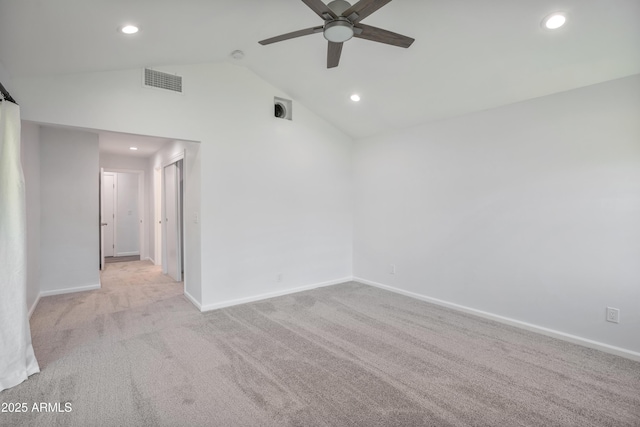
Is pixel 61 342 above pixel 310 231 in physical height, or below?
below

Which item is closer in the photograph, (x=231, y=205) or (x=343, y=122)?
(x=231, y=205)

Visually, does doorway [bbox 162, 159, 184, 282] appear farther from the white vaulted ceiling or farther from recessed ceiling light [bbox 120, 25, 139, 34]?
recessed ceiling light [bbox 120, 25, 139, 34]

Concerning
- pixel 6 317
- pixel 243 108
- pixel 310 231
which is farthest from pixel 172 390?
pixel 243 108

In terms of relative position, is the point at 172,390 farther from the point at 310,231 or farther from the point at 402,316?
the point at 310,231

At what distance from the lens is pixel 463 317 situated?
150 inches

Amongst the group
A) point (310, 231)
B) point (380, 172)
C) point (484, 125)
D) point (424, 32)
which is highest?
point (424, 32)

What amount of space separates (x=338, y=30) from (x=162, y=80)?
2522 mm

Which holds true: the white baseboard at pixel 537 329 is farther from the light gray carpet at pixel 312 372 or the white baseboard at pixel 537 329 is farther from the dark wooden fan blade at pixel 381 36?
the dark wooden fan blade at pixel 381 36

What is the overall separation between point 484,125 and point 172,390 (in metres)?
→ 4.09

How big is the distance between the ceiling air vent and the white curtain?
1364 millimetres

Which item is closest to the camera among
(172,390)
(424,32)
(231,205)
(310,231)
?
(172,390)

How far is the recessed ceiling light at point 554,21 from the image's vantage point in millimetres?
2352

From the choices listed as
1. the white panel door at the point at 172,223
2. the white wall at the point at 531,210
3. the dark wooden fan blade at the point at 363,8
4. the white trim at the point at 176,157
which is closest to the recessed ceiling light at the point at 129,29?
the dark wooden fan blade at the point at 363,8

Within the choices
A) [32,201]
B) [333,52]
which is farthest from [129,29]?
[32,201]
